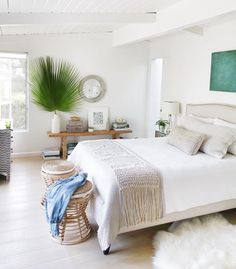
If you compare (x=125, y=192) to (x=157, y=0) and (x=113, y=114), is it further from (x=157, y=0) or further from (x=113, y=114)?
(x=113, y=114)

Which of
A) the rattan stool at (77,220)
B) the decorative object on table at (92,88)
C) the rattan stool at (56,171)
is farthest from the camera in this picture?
the decorative object on table at (92,88)

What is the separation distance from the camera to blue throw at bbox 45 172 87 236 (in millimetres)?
2664

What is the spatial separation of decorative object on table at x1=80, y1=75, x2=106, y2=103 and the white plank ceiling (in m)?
1.97

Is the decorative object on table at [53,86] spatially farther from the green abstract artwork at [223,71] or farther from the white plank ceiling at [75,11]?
the green abstract artwork at [223,71]

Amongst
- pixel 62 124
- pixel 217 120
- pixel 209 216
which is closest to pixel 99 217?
pixel 209 216

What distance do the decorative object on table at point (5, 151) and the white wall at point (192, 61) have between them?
2952mm

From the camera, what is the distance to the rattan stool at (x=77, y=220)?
8.93 ft

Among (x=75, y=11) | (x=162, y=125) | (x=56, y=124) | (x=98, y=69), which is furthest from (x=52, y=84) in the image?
(x=162, y=125)

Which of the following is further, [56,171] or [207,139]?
[207,139]

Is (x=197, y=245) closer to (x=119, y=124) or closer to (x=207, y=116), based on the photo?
(x=207, y=116)

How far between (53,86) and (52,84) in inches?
1.5

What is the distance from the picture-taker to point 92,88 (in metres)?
5.93

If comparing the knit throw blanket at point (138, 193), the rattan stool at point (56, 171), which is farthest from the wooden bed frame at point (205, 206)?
the rattan stool at point (56, 171)

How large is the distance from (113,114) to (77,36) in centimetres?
171
